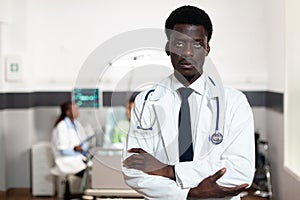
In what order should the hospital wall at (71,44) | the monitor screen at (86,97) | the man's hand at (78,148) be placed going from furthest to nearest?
the hospital wall at (71,44)
the man's hand at (78,148)
the monitor screen at (86,97)

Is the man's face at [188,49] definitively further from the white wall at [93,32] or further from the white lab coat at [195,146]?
the white wall at [93,32]

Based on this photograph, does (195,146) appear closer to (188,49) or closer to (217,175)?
(217,175)

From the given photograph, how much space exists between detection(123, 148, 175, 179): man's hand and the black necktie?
0.19 feet

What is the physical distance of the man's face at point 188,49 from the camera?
1542mm

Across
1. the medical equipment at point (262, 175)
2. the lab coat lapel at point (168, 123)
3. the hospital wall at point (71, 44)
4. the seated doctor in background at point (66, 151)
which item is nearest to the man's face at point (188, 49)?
the lab coat lapel at point (168, 123)

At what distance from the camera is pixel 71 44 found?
5930 millimetres

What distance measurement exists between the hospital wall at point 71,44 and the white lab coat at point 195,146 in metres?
4.04

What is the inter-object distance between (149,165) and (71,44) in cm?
452

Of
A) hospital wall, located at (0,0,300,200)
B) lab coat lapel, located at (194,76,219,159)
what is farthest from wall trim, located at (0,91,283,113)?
lab coat lapel, located at (194,76,219,159)

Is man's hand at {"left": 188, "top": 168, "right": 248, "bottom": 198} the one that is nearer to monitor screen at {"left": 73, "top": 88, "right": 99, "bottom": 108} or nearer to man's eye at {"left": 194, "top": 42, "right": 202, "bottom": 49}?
man's eye at {"left": 194, "top": 42, "right": 202, "bottom": 49}

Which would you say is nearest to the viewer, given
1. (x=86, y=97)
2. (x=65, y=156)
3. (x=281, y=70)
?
(x=86, y=97)

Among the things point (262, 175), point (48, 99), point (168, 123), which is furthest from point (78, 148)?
point (168, 123)

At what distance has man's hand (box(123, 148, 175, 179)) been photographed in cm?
156

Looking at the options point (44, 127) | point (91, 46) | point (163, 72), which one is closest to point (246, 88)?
point (91, 46)
